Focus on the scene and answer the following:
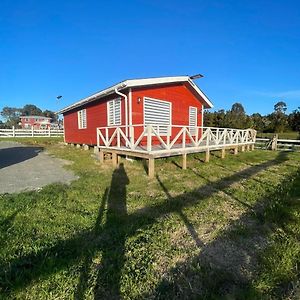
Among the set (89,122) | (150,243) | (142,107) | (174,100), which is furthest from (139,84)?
(150,243)

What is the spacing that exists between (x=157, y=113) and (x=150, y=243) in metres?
8.96

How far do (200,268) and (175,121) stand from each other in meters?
10.5

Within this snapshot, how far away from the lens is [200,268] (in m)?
2.72

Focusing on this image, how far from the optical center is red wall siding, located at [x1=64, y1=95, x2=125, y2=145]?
12.3m

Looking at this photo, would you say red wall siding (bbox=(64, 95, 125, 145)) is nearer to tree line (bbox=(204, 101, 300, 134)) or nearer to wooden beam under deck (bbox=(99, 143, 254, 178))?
wooden beam under deck (bbox=(99, 143, 254, 178))

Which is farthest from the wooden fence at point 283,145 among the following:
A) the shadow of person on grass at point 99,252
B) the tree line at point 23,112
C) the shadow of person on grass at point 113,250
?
the tree line at point 23,112

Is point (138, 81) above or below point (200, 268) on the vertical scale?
above

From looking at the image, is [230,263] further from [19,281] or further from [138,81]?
[138,81]

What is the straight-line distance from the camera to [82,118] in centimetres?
1499

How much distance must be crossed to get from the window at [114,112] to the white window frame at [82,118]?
11.0 feet

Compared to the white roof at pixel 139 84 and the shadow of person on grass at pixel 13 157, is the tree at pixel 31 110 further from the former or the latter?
the white roof at pixel 139 84

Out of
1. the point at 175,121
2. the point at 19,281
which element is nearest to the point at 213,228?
the point at 19,281

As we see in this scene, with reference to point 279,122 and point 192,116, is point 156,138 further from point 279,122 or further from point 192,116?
point 279,122

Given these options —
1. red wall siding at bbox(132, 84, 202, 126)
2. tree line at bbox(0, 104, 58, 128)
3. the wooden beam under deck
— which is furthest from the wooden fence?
tree line at bbox(0, 104, 58, 128)
